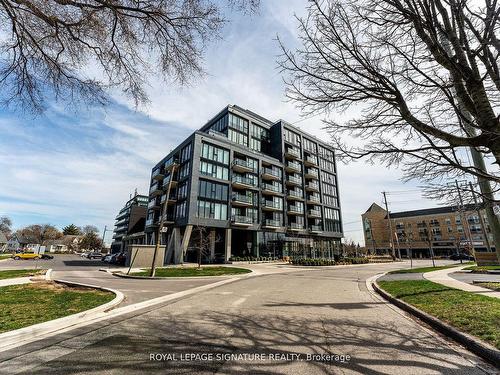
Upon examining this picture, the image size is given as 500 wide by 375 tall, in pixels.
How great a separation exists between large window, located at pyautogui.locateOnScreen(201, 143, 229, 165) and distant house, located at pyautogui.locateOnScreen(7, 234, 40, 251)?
92082mm

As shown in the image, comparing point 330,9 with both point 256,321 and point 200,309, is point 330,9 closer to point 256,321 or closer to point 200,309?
point 256,321

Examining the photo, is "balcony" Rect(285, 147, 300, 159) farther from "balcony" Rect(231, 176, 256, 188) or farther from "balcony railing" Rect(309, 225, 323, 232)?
"balcony railing" Rect(309, 225, 323, 232)

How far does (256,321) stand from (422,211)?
343 ft

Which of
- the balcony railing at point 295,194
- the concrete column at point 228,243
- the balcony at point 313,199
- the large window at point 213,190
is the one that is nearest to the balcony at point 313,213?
the balcony at point 313,199

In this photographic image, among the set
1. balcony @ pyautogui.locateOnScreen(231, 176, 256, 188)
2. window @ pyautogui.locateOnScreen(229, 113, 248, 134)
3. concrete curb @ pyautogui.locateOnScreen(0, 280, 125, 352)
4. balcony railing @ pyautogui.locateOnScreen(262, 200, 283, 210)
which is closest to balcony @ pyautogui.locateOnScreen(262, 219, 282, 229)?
balcony railing @ pyautogui.locateOnScreen(262, 200, 283, 210)

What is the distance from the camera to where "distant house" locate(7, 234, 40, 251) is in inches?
3967

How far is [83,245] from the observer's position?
94625 mm

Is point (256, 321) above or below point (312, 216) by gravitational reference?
below

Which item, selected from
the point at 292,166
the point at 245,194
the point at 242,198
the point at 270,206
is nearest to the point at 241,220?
the point at 242,198

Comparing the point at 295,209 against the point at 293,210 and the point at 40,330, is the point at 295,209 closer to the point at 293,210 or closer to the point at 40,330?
the point at 293,210

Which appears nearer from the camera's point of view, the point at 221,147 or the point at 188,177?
the point at 188,177

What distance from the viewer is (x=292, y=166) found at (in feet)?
175

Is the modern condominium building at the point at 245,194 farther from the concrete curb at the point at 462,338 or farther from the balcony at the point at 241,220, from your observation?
the concrete curb at the point at 462,338

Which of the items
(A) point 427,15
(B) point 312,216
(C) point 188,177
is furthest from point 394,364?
(B) point 312,216
